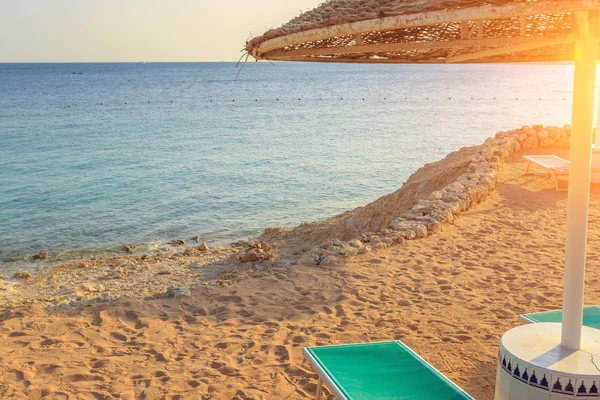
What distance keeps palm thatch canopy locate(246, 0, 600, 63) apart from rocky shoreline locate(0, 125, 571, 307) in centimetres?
300

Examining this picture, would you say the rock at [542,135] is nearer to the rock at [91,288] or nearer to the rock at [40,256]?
the rock at [91,288]

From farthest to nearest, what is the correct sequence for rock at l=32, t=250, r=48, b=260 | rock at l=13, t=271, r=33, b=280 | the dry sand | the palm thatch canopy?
1. rock at l=32, t=250, r=48, b=260
2. rock at l=13, t=271, r=33, b=280
3. the dry sand
4. the palm thatch canopy

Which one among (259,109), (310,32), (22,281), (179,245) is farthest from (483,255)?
(259,109)

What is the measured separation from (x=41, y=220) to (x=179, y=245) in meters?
3.91

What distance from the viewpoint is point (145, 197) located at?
15320 millimetres

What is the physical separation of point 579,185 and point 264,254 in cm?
578

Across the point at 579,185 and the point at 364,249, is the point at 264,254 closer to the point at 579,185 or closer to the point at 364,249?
→ the point at 364,249

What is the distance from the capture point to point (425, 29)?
4113 mm

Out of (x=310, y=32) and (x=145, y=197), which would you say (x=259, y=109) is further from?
(x=310, y=32)

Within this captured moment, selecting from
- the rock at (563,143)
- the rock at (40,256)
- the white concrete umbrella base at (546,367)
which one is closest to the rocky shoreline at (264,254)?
the rock at (40,256)

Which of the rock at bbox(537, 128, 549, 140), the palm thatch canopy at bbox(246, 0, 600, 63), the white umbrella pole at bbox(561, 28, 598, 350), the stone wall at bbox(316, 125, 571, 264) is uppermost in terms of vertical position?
the palm thatch canopy at bbox(246, 0, 600, 63)

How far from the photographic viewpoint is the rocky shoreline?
718cm

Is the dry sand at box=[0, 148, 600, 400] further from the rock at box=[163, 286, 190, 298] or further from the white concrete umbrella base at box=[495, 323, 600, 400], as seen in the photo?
the white concrete umbrella base at box=[495, 323, 600, 400]

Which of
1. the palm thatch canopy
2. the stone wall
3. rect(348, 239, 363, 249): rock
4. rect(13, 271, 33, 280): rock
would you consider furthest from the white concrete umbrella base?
rect(13, 271, 33, 280): rock
